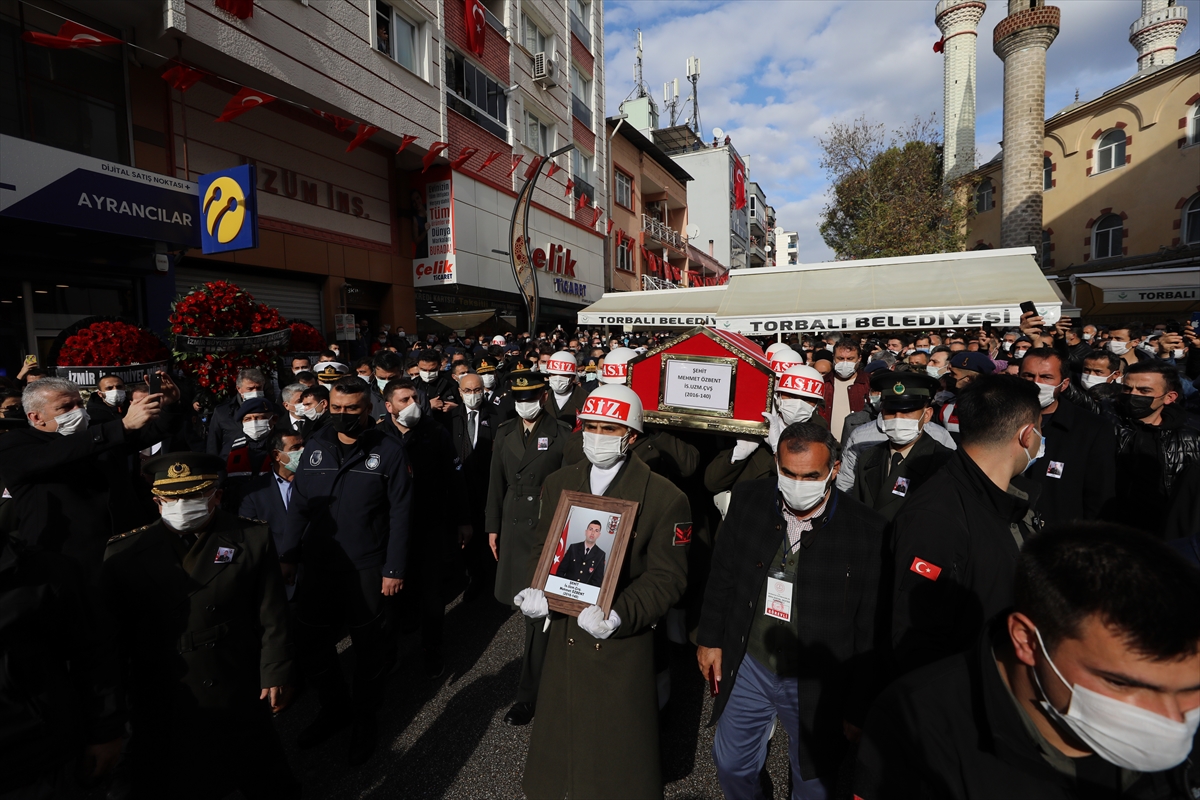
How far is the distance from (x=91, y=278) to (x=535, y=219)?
50.2 feet

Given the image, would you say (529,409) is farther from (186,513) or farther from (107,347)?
(107,347)

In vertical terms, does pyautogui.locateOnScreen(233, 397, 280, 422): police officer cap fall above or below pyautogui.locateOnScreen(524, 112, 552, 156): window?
below

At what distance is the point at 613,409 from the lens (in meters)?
2.91

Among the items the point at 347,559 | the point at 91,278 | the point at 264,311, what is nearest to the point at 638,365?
the point at 347,559

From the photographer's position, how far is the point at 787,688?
2516mm

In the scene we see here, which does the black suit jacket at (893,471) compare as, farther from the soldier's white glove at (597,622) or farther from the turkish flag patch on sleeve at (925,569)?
the soldier's white glove at (597,622)

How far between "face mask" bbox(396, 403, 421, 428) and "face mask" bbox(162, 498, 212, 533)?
80.8 inches

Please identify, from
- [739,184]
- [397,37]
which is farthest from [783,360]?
[739,184]

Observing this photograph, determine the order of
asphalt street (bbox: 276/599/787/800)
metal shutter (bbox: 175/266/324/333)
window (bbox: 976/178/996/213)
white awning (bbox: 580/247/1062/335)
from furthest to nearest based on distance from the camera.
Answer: window (bbox: 976/178/996/213), metal shutter (bbox: 175/266/324/333), white awning (bbox: 580/247/1062/335), asphalt street (bbox: 276/599/787/800)

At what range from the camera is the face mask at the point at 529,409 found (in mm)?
4781

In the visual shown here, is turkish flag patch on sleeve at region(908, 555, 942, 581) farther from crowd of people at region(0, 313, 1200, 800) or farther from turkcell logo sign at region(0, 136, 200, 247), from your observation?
turkcell logo sign at region(0, 136, 200, 247)

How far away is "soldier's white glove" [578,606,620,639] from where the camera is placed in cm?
236

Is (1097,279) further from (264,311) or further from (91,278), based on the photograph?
(91,278)

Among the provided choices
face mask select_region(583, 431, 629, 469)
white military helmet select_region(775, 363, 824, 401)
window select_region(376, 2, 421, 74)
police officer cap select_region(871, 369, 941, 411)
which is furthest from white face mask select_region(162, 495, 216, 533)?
window select_region(376, 2, 421, 74)
